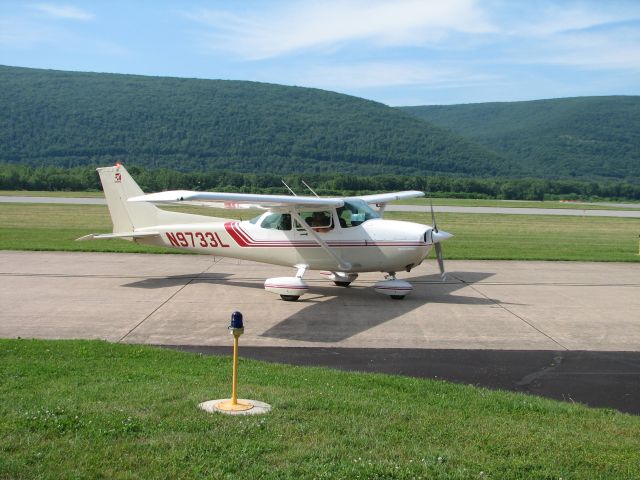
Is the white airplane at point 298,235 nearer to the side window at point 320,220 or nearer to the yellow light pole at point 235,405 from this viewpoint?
the side window at point 320,220

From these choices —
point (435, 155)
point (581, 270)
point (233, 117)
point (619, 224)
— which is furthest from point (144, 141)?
point (581, 270)

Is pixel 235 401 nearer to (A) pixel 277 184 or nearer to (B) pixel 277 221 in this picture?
(B) pixel 277 221

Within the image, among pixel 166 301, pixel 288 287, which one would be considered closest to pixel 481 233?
pixel 288 287

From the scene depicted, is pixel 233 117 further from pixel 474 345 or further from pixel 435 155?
pixel 474 345

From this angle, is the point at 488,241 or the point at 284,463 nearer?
the point at 284,463

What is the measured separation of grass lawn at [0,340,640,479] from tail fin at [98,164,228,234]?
29.3 ft

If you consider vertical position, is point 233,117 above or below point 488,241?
above

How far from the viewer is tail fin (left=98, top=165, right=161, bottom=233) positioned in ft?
55.3

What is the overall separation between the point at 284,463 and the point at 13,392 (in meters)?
3.11

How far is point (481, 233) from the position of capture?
32375 millimetres

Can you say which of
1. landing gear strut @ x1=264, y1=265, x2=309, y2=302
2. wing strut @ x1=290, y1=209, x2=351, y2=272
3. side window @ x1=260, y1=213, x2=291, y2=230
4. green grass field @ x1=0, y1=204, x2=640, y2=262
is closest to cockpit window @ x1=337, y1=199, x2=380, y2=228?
wing strut @ x1=290, y1=209, x2=351, y2=272

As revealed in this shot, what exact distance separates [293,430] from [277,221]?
396 inches

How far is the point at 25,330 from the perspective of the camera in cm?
1091

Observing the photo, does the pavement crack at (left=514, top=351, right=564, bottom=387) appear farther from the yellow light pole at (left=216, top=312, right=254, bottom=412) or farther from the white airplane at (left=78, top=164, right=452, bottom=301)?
the white airplane at (left=78, top=164, right=452, bottom=301)
